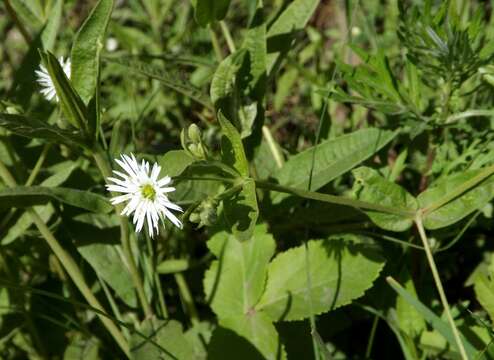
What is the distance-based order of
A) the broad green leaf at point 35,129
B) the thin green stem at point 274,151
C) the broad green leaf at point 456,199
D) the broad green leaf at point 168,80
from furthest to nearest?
1. the thin green stem at point 274,151
2. the broad green leaf at point 168,80
3. the broad green leaf at point 456,199
4. the broad green leaf at point 35,129

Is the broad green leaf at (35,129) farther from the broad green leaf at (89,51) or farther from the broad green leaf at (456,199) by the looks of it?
the broad green leaf at (456,199)

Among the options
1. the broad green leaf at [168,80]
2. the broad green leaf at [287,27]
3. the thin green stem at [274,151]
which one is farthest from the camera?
the thin green stem at [274,151]

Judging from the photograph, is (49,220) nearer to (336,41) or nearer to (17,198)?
(17,198)

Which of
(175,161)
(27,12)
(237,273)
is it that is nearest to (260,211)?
(237,273)

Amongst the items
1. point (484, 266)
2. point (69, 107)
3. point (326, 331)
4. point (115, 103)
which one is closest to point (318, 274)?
point (326, 331)

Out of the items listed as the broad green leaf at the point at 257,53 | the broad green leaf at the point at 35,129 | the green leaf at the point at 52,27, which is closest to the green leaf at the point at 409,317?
the broad green leaf at the point at 257,53

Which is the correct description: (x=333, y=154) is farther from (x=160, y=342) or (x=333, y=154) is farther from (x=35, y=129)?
(x=35, y=129)

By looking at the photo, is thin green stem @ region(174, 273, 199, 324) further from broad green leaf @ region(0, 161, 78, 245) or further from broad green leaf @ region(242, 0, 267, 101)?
broad green leaf @ region(242, 0, 267, 101)
